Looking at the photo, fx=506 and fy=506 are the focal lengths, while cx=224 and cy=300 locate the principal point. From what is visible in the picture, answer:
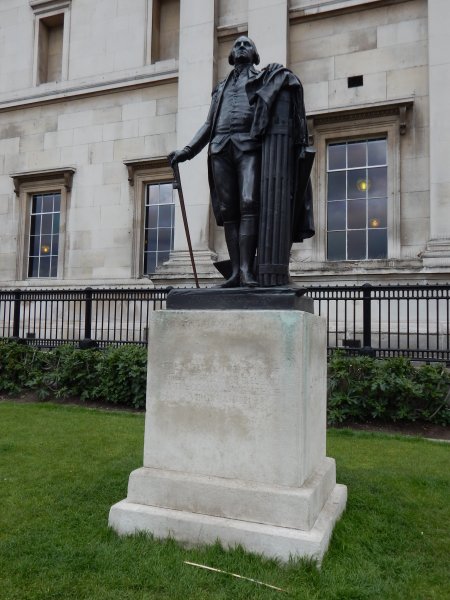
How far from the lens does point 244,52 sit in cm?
444

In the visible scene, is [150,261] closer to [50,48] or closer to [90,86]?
[90,86]

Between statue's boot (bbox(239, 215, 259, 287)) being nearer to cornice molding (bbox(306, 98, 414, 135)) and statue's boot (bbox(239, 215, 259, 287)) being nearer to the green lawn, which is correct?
the green lawn

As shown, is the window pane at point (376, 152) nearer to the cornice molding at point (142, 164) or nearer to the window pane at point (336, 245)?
the window pane at point (336, 245)

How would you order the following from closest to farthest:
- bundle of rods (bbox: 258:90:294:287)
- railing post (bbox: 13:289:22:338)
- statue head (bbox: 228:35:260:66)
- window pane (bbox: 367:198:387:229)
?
bundle of rods (bbox: 258:90:294:287) < statue head (bbox: 228:35:260:66) < railing post (bbox: 13:289:22:338) < window pane (bbox: 367:198:387:229)

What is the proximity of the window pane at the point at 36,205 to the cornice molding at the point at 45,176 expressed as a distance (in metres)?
0.58

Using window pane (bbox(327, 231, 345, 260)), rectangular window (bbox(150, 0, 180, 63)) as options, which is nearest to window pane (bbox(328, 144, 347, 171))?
window pane (bbox(327, 231, 345, 260))

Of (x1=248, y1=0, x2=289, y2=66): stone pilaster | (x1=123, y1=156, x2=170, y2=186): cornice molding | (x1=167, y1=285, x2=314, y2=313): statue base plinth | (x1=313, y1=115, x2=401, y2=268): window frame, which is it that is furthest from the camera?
(x1=123, y1=156, x2=170, y2=186): cornice molding

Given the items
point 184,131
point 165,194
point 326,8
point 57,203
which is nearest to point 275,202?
point 184,131

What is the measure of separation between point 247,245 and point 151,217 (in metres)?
12.5

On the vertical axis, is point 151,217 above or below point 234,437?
above

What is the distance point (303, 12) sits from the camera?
45.4 feet

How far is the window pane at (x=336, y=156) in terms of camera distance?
45.6 feet

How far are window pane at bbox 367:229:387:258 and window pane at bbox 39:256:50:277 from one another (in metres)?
10.8

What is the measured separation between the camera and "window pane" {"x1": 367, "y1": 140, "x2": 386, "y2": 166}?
13406 millimetres
